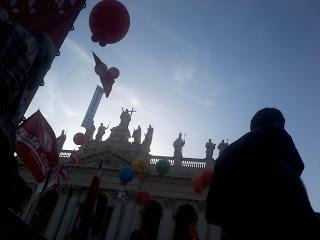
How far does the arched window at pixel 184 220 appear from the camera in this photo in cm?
2231

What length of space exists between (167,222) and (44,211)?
9196 millimetres

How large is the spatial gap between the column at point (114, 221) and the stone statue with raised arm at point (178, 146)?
17.7 ft

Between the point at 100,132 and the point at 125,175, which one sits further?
the point at 100,132

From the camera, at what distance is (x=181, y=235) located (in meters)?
22.5

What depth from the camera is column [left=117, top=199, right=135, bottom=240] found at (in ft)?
71.8

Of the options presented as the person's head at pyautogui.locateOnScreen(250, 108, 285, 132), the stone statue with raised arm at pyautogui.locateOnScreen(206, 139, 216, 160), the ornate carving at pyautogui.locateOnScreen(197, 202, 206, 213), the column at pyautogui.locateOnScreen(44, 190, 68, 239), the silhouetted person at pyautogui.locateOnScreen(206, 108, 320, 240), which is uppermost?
the stone statue with raised arm at pyautogui.locateOnScreen(206, 139, 216, 160)

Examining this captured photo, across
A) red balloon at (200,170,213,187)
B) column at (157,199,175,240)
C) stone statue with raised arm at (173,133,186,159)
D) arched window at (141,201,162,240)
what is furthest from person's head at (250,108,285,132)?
stone statue with raised arm at (173,133,186,159)

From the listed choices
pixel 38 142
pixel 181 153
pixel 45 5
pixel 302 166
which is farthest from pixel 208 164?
pixel 302 166

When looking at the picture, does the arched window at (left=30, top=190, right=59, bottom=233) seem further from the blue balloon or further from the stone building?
the blue balloon

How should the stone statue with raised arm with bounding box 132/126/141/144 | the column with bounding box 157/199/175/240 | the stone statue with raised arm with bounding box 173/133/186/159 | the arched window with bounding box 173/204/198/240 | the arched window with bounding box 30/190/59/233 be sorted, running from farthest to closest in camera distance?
the stone statue with raised arm with bounding box 132/126/141/144 → the stone statue with raised arm with bounding box 173/133/186/159 → the arched window with bounding box 30/190/59/233 → the arched window with bounding box 173/204/198/240 → the column with bounding box 157/199/175/240

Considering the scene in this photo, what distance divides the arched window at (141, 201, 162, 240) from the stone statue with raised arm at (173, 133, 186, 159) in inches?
153

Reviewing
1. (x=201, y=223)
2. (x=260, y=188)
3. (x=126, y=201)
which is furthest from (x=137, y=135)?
(x=260, y=188)

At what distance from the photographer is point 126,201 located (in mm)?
22578

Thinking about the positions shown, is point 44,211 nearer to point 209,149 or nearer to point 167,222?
point 167,222
